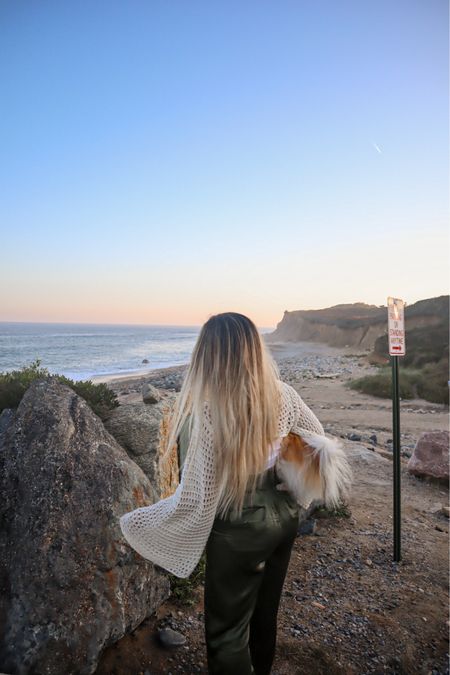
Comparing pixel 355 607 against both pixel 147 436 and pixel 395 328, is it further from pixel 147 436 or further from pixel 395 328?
pixel 395 328

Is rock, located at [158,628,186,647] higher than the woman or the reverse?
the reverse

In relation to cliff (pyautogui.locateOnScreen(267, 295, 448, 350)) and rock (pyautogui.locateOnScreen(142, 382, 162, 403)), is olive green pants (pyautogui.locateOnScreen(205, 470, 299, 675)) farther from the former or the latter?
cliff (pyautogui.locateOnScreen(267, 295, 448, 350))

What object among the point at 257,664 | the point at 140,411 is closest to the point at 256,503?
the point at 257,664

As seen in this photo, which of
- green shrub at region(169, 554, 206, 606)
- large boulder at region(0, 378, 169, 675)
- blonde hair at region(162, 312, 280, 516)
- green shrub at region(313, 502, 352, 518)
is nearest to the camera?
blonde hair at region(162, 312, 280, 516)

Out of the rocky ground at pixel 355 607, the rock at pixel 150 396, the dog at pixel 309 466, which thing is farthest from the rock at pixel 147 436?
the dog at pixel 309 466

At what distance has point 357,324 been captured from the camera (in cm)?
5334

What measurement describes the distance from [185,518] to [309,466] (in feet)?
2.17

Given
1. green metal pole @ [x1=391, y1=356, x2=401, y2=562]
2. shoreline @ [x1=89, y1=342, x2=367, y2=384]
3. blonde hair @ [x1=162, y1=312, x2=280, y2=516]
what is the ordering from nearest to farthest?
blonde hair @ [x1=162, y1=312, x2=280, y2=516], green metal pole @ [x1=391, y1=356, x2=401, y2=562], shoreline @ [x1=89, y1=342, x2=367, y2=384]

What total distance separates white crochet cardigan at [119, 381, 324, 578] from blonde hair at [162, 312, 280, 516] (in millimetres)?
46

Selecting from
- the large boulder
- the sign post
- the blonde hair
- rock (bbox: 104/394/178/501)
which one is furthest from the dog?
the sign post

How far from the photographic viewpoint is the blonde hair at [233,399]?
6.52 ft

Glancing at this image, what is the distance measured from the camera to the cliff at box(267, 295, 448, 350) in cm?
3312

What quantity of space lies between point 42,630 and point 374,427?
9433mm

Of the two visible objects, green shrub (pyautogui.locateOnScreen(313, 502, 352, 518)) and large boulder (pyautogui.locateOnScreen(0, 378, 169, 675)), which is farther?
green shrub (pyautogui.locateOnScreen(313, 502, 352, 518))
